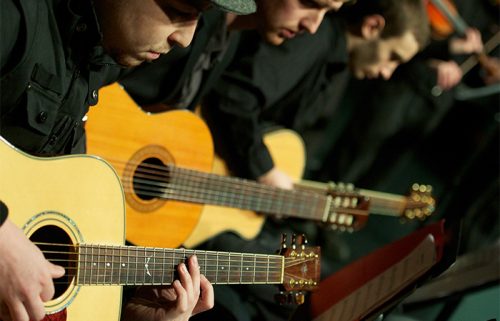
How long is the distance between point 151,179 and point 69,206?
1.88 feet

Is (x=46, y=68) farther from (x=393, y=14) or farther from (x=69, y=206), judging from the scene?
(x=393, y=14)

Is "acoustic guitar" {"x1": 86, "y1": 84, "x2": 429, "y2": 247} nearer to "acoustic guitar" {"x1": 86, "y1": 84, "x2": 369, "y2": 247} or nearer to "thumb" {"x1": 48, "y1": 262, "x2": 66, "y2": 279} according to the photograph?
"acoustic guitar" {"x1": 86, "y1": 84, "x2": 369, "y2": 247}

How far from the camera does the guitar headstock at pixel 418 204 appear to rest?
9.93 ft

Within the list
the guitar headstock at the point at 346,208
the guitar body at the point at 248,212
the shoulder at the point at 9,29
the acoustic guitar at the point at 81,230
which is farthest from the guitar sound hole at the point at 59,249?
the guitar headstock at the point at 346,208

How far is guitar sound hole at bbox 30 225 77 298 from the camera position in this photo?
4.31ft

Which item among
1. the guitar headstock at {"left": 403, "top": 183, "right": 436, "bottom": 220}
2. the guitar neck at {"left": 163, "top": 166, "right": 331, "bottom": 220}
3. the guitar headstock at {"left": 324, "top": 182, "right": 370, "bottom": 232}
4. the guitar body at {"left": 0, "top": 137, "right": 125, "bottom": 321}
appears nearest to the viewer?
the guitar body at {"left": 0, "top": 137, "right": 125, "bottom": 321}

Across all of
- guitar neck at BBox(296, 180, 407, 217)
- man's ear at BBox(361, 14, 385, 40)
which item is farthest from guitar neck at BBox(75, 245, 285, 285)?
man's ear at BBox(361, 14, 385, 40)

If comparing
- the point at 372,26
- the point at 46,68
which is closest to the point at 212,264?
the point at 46,68

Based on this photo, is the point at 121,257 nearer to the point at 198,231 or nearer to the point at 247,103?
the point at 198,231

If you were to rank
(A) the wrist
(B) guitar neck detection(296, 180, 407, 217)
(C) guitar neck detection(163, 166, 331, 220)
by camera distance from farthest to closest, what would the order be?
(B) guitar neck detection(296, 180, 407, 217)
(C) guitar neck detection(163, 166, 331, 220)
(A) the wrist

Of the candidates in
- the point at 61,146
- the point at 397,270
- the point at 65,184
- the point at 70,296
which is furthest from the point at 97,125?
the point at 397,270

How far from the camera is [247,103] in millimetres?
2377

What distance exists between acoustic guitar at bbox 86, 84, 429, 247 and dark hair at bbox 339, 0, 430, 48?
69 cm

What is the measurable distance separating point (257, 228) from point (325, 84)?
2.30 feet
